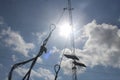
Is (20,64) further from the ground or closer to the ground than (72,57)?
closer to the ground

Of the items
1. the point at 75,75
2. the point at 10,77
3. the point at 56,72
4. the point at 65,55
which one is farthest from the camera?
the point at 75,75

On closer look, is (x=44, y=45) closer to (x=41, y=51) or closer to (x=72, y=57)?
(x=41, y=51)

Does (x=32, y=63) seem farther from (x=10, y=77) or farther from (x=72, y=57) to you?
(x=72, y=57)

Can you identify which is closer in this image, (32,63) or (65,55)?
(32,63)

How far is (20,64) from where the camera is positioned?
3844 cm

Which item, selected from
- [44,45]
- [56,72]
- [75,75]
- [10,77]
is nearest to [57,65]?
[56,72]

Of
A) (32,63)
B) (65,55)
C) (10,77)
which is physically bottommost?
(10,77)

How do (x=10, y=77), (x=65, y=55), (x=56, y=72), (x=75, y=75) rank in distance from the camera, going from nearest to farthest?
(x=10, y=77) → (x=56, y=72) → (x=65, y=55) → (x=75, y=75)

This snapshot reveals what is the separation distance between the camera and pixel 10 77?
3691cm

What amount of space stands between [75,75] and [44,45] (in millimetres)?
47029

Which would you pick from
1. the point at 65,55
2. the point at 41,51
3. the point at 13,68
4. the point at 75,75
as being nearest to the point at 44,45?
the point at 41,51

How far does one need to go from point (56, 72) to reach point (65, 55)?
1629 cm

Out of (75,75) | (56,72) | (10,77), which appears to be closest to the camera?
(10,77)

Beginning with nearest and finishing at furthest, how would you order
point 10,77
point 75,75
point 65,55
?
point 10,77 < point 65,55 < point 75,75
